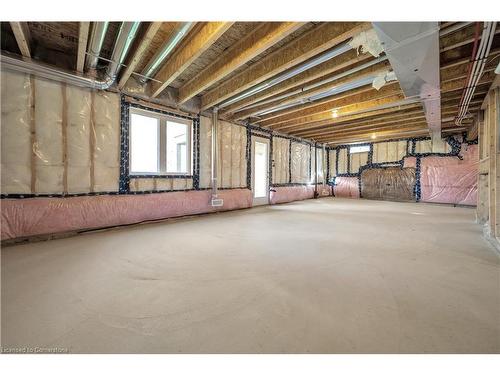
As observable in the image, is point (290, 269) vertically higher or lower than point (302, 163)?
lower

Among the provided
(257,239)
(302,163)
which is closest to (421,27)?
(257,239)

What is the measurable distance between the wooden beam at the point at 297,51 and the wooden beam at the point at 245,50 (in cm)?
40

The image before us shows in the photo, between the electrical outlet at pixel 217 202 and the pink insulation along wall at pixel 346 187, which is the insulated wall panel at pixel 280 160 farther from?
the pink insulation along wall at pixel 346 187

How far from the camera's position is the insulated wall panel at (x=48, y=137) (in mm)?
2811

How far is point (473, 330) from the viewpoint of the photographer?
112 centimetres

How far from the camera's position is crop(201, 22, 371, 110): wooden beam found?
6.93 feet

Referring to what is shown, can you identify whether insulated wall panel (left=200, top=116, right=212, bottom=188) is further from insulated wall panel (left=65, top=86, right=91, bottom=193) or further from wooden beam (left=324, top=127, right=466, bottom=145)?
wooden beam (left=324, top=127, right=466, bottom=145)

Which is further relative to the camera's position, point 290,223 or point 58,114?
point 290,223

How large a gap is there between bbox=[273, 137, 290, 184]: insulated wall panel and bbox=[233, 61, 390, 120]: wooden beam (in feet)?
6.47
